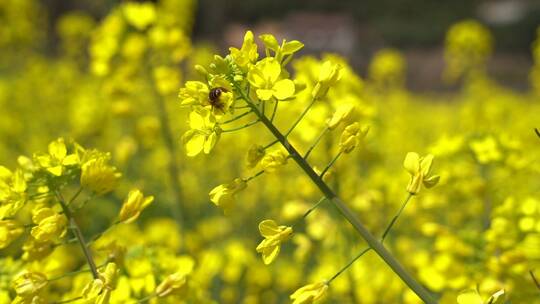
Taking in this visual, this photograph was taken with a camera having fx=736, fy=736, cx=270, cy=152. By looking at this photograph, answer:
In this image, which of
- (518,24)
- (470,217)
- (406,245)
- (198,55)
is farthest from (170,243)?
(518,24)

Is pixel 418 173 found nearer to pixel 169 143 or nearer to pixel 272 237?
pixel 272 237

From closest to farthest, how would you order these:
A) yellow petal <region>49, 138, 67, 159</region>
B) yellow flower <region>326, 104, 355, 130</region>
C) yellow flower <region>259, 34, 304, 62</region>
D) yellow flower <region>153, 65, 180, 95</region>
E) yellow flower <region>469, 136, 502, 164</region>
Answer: yellow flower <region>259, 34, 304, 62</region>
yellow flower <region>326, 104, 355, 130</region>
yellow petal <region>49, 138, 67, 159</region>
yellow flower <region>469, 136, 502, 164</region>
yellow flower <region>153, 65, 180, 95</region>

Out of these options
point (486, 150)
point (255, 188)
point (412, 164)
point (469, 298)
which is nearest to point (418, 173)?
point (412, 164)

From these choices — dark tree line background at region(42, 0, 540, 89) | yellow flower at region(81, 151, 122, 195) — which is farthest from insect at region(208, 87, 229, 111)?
dark tree line background at region(42, 0, 540, 89)

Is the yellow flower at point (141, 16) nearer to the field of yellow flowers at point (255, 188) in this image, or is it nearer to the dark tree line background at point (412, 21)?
the field of yellow flowers at point (255, 188)

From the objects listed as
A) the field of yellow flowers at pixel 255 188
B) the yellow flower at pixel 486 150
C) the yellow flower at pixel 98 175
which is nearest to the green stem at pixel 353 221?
the field of yellow flowers at pixel 255 188

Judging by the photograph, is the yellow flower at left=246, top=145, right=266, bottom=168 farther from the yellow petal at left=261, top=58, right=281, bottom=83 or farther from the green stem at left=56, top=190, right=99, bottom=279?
the green stem at left=56, top=190, right=99, bottom=279
